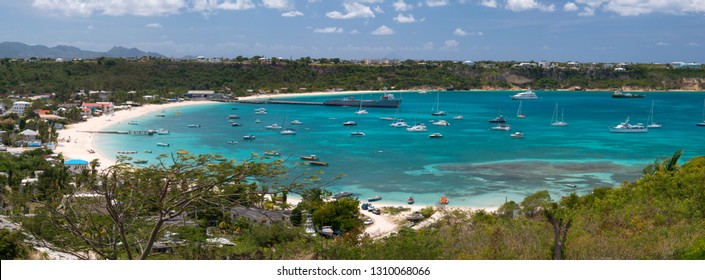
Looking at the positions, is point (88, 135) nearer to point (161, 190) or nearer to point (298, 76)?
point (161, 190)

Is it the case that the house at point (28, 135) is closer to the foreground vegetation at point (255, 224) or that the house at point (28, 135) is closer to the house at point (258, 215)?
the house at point (258, 215)

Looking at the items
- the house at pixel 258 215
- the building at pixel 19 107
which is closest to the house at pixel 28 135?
the building at pixel 19 107

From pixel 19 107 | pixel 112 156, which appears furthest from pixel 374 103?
pixel 112 156

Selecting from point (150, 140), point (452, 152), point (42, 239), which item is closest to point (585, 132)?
point (452, 152)

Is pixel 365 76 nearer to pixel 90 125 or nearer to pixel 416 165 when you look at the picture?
pixel 90 125

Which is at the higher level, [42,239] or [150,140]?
[42,239]

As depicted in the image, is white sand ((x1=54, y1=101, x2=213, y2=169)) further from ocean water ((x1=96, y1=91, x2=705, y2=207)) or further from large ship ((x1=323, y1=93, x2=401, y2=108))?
large ship ((x1=323, y1=93, x2=401, y2=108))
